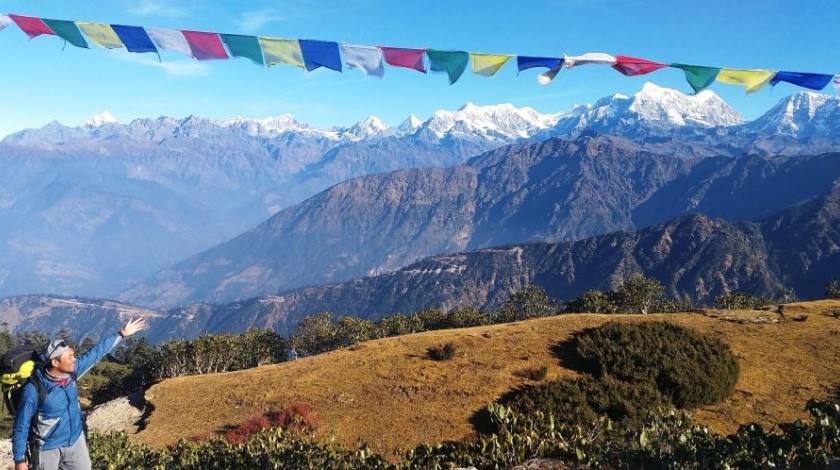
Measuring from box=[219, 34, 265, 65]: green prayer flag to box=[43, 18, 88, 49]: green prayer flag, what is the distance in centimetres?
411

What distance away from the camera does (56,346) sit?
10.6 m

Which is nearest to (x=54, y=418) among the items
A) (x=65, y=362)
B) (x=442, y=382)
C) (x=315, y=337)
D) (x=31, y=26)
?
(x=65, y=362)

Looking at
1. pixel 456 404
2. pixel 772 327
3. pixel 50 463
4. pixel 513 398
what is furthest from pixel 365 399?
pixel 772 327

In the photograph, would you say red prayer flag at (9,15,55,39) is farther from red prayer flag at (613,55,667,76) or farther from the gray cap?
red prayer flag at (613,55,667,76)

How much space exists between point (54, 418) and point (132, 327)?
7.48 feet

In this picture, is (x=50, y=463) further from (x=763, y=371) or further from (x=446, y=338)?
(x=763, y=371)

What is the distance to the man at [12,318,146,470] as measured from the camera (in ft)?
33.4

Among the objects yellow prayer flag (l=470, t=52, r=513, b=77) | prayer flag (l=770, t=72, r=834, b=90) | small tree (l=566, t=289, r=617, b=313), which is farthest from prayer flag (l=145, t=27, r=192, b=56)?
small tree (l=566, t=289, r=617, b=313)

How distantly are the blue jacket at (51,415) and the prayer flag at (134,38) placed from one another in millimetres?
8723

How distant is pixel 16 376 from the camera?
34.0 ft

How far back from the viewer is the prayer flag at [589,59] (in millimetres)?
15430

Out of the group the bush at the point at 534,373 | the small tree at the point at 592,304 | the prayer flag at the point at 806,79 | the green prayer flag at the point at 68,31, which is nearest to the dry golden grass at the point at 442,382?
the bush at the point at 534,373

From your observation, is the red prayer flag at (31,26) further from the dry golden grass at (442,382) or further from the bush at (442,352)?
the bush at (442,352)

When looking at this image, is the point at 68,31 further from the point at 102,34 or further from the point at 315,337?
the point at 315,337
